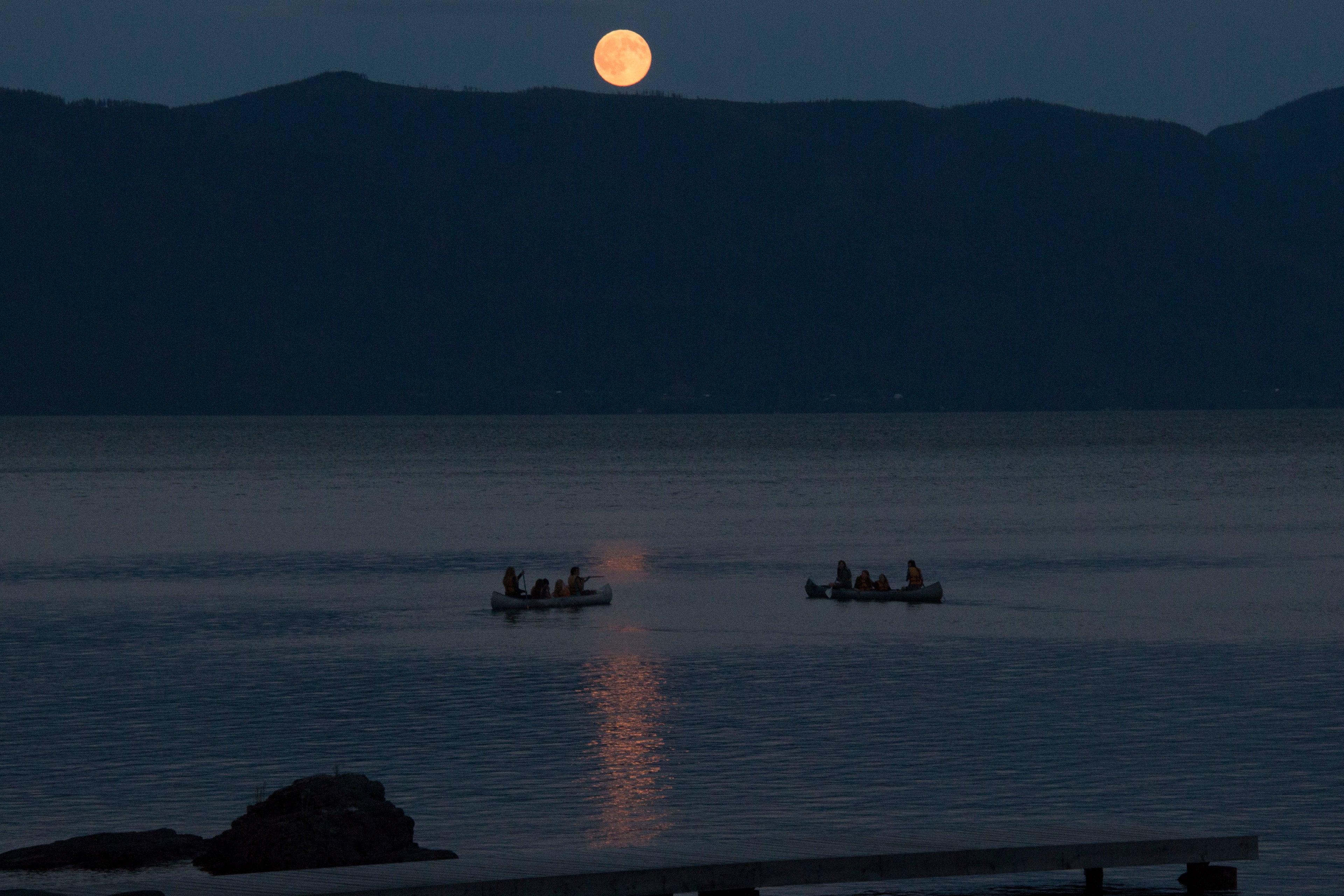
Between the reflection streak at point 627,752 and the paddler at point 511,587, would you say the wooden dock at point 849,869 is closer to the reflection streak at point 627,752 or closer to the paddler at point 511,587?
the reflection streak at point 627,752

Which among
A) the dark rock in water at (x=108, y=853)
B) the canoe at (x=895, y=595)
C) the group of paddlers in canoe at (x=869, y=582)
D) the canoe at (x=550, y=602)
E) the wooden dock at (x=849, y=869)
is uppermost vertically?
the group of paddlers in canoe at (x=869, y=582)

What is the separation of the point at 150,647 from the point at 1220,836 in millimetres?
38185

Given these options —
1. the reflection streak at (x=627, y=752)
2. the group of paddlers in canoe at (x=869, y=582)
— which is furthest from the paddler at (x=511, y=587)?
the reflection streak at (x=627, y=752)

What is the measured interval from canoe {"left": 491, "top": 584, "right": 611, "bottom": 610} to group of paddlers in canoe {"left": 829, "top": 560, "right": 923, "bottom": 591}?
845 centimetres

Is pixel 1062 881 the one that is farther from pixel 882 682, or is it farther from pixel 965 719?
pixel 882 682

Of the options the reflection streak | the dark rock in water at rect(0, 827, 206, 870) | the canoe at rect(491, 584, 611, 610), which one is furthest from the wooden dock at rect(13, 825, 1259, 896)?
the canoe at rect(491, 584, 611, 610)

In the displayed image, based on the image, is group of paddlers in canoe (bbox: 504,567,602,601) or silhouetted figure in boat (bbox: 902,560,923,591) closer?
group of paddlers in canoe (bbox: 504,567,602,601)

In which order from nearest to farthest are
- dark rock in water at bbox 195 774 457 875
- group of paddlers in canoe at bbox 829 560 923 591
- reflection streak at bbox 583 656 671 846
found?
1. dark rock in water at bbox 195 774 457 875
2. reflection streak at bbox 583 656 671 846
3. group of paddlers in canoe at bbox 829 560 923 591

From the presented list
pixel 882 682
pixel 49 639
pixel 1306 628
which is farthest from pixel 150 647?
pixel 1306 628

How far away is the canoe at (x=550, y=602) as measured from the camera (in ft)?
219

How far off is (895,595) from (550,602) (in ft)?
40.8

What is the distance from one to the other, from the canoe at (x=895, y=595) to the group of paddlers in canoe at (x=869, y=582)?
0.38ft

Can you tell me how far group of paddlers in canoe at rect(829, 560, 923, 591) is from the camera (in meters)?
68.7

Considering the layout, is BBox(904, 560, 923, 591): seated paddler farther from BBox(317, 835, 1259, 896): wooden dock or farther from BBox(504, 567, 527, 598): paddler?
BBox(317, 835, 1259, 896): wooden dock
